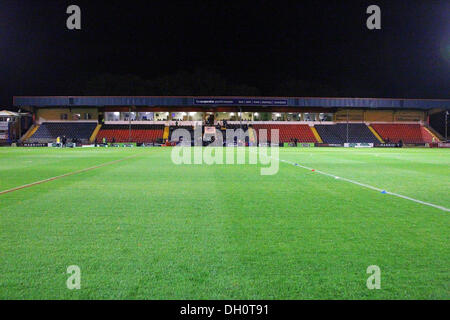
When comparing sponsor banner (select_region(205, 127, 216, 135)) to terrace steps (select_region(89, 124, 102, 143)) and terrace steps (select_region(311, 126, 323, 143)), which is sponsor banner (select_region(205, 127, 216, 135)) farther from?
terrace steps (select_region(89, 124, 102, 143))

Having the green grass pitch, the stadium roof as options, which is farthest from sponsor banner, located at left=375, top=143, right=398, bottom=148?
the green grass pitch

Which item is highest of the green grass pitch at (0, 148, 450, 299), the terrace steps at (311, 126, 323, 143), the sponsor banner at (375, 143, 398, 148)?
the terrace steps at (311, 126, 323, 143)

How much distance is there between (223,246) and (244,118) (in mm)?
66826

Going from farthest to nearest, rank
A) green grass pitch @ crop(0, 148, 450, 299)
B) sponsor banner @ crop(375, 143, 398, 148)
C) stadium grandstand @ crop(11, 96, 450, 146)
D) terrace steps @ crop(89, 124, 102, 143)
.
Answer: stadium grandstand @ crop(11, 96, 450, 146) < terrace steps @ crop(89, 124, 102, 143) < sponsor banner @ crop(375, 143, 398, 148) < green grass pitch @ crop(0, 148, 450, 299)

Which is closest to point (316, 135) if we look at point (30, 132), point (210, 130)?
point (210, 130)

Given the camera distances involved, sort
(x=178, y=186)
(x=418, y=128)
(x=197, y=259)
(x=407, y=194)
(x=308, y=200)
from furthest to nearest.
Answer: (x=418, y=128)
(x=178, y=186)
(x=407, y=194)
(x=308, y=200)
(x=197, y=259)

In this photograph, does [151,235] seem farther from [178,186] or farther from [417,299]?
[178,186]

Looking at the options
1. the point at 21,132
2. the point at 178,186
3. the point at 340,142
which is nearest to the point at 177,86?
the point at 21,132

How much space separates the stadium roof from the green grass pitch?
57867 mm

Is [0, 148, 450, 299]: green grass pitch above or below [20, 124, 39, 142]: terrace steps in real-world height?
below

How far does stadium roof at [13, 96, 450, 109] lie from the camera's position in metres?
64.4

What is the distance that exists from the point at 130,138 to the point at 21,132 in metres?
19.6

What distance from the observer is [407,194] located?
858 cm

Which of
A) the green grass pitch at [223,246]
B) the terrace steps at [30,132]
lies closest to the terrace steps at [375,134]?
the green grass pitch at [223,246]
